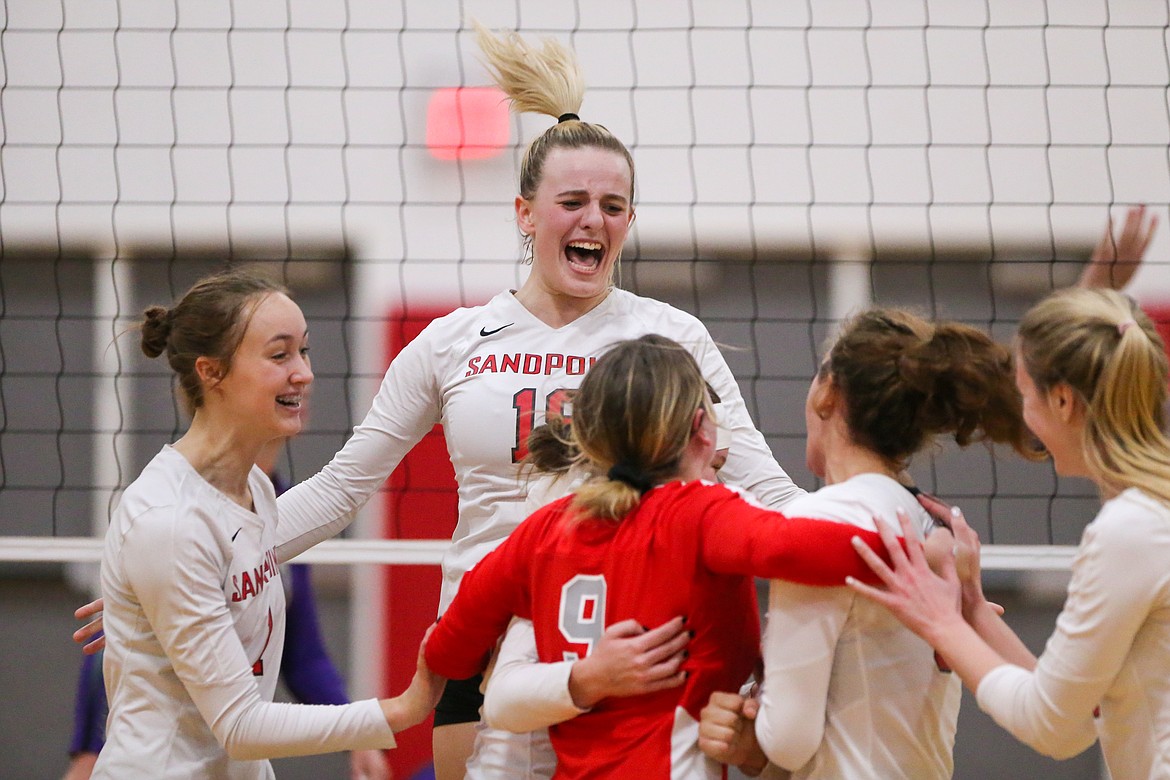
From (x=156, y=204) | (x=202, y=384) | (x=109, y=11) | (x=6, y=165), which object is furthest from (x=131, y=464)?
(x=202, y=384)

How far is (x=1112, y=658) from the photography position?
130 cm

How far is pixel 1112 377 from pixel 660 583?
0.60 m

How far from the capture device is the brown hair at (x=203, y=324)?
177cm

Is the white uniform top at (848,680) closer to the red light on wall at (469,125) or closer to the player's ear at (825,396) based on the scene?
the player's ear at (825,396)

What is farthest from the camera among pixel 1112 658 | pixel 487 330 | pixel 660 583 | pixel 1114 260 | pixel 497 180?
pixel 497 180

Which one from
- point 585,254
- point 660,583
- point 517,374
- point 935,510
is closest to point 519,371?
point 517,374

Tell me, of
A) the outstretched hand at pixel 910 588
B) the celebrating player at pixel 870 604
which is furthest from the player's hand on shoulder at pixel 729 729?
the outstretched hand at pixel 910 588

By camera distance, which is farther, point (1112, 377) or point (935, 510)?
point (935, 510)

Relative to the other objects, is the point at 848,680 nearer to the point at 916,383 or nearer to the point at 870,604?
the point at 870,604

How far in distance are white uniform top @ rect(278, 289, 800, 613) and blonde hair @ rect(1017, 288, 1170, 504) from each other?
629mm

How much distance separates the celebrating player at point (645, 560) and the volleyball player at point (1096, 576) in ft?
0.61

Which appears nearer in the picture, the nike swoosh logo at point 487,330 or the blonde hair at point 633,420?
the blonde hair at point 633,420

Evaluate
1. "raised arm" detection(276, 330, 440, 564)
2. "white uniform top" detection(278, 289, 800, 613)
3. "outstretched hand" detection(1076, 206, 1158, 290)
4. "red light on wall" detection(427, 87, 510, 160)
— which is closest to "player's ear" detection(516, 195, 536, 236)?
"white uniform top" detection(278, 289, 800, 613)

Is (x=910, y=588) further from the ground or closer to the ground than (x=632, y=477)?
closer to the ground
